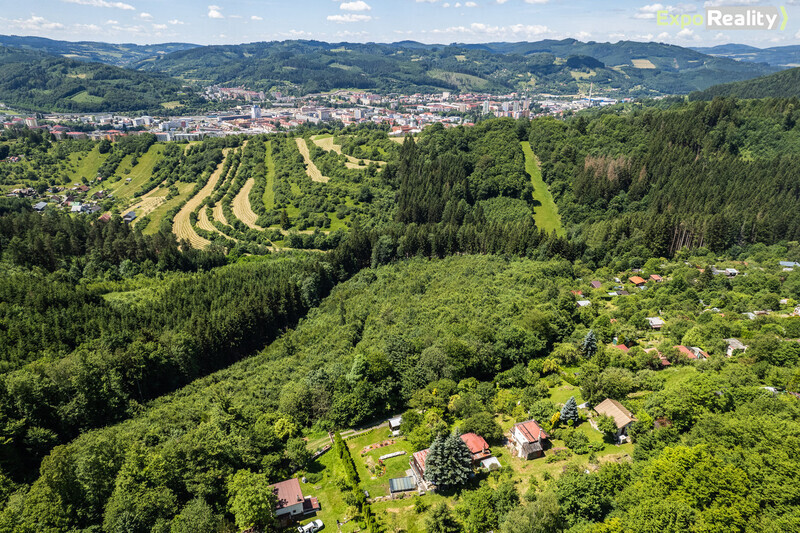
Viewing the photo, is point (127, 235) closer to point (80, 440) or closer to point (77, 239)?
point (77, 239)

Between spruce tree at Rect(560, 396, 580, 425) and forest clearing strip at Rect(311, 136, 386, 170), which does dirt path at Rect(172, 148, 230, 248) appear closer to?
forest clearing strip at Rect(311, 136, 386, 170)

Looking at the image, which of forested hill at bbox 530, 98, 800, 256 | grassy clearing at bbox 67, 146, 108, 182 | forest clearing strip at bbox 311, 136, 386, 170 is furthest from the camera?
grassy clearing at bbox 67, 146, 108, 182

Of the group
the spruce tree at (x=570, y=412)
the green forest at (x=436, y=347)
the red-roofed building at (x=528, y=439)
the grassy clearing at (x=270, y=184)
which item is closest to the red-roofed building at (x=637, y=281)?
the green forest at (x=436, y=347)

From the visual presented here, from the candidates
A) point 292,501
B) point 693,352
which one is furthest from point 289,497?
point 693,352

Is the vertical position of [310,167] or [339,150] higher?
[339,150]

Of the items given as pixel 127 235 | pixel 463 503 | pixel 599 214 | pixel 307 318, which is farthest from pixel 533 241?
pixel 127 235

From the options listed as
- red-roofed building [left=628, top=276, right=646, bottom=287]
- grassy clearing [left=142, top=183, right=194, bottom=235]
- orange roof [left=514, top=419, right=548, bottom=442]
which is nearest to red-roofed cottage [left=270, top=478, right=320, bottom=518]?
orange roof [left=514, top=419, right=548, bottom=442]

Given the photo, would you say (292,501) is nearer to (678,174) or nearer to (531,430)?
(531,430)
